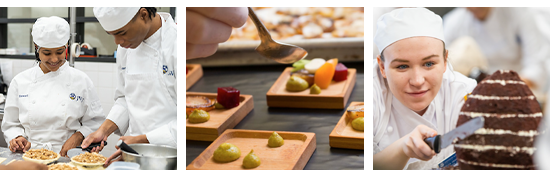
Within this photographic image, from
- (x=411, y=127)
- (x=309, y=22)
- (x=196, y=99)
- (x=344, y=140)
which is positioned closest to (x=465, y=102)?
(x=411, y=127)

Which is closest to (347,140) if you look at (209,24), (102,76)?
(209,24)

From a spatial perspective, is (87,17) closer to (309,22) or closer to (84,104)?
(84,104)

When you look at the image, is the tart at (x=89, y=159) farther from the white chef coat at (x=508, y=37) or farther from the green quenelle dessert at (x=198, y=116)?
the white chef coat at (x=508, y=37)

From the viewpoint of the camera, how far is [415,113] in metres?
1.46

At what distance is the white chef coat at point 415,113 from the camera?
1.43 meters

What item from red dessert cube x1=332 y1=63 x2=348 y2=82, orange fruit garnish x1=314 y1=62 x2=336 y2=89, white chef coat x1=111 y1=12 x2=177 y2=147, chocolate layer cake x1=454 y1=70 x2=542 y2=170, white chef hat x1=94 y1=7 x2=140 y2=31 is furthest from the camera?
red dessert cube x1=332 y1=63 x2=348 y2=82

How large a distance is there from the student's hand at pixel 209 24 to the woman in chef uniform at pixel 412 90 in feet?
1.83

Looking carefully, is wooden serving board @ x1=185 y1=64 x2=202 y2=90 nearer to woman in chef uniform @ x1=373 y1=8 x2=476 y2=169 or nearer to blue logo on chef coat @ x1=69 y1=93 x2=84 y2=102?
blue logo on chef coat @ x1=69 y1=93 x2=84 y2=102

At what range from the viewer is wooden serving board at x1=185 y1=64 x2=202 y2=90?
295cm

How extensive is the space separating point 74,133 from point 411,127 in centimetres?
141

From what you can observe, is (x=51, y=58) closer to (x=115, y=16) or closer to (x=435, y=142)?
(x=115, y=16)

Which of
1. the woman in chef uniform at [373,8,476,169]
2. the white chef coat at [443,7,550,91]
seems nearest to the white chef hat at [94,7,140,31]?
the woman in chef uniform at [373,8,476,169]

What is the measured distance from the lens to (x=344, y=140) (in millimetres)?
1913

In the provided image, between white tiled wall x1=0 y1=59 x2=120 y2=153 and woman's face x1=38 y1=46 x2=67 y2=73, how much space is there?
98 millimetres
